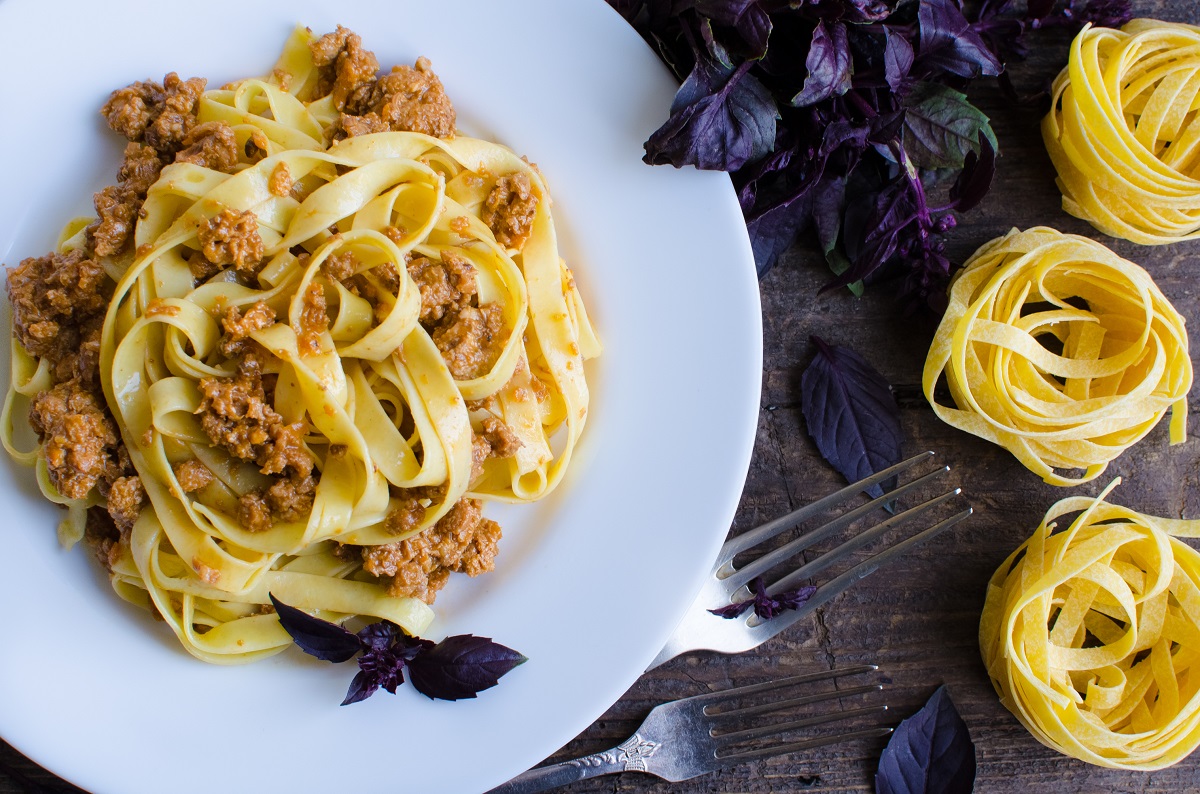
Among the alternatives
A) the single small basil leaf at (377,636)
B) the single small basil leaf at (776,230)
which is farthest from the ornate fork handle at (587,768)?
the single small basil leaf at (776,230)

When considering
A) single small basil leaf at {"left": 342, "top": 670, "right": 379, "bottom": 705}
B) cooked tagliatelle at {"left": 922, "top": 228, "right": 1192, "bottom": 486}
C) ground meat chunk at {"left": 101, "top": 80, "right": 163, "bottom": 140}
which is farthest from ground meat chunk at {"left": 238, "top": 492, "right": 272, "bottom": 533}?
cooked tagliatelle at {"left": 922, "top": 228, "right": 1192, "bottom": 486}

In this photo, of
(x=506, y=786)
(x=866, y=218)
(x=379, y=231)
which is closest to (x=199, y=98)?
(x=379, y=231)

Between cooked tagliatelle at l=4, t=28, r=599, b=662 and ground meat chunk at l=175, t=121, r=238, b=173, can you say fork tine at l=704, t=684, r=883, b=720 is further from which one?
ground meat chunk at l=175, t=121, r=238, b=173

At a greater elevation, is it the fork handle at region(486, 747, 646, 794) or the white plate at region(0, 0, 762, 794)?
the white plate at region(0, 0, 762, 794)

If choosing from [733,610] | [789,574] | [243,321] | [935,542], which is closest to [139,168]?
[243,321]

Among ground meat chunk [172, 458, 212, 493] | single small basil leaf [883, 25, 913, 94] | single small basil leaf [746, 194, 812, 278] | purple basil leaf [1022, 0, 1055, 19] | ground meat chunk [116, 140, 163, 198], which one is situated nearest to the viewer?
ground meat chunk [172, 458, 212, 493]

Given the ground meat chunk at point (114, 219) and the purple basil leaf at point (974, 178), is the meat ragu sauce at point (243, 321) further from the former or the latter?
the purple basil leaf at point (974, 178)
